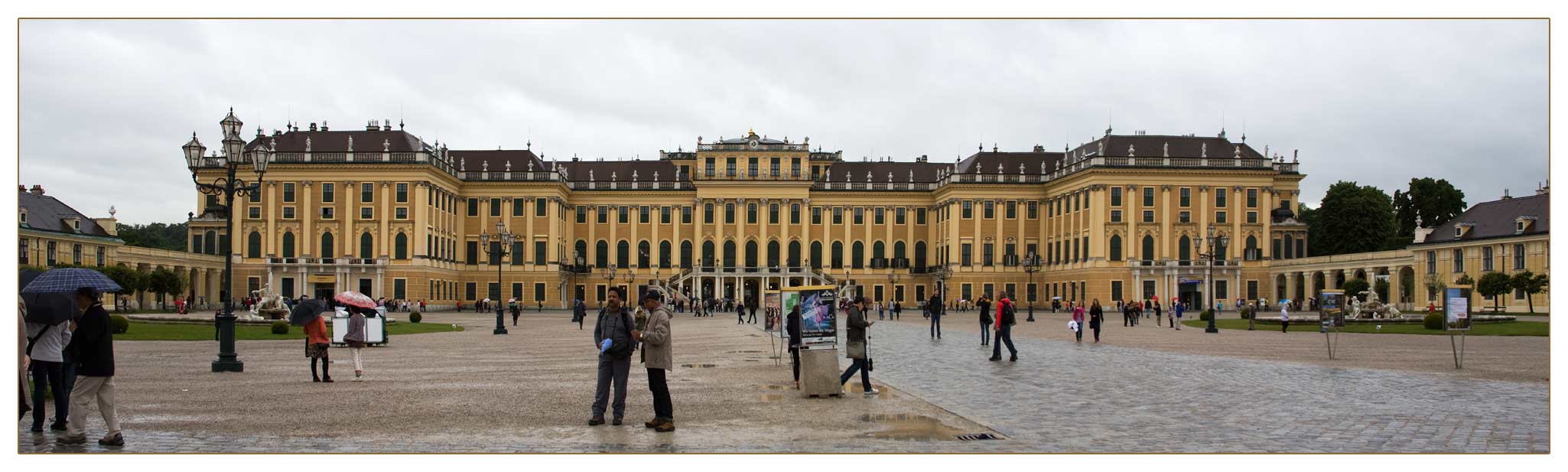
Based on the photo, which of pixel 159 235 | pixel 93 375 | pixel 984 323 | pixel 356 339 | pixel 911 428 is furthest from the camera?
pixel 159 235

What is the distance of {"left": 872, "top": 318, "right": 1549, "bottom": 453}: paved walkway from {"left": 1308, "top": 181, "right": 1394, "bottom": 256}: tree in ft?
247

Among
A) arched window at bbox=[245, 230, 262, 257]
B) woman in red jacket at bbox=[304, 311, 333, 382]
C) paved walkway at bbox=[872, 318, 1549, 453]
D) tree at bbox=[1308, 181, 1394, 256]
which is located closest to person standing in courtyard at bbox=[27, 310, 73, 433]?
woman in red jacket at bbox=[304, 311, 333, 382]

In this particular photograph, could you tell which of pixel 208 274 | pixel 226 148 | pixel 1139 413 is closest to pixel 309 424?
pixel 1139 413

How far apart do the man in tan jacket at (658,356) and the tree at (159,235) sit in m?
106

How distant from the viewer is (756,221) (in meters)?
98.4

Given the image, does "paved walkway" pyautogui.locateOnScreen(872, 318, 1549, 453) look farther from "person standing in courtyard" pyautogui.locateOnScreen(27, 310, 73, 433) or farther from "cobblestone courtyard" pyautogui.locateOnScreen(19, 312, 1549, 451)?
"person standing in courtyard" pyautogui.locateOnScreen(27, 310, 73, 433)

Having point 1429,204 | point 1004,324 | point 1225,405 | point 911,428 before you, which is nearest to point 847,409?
point 911,428

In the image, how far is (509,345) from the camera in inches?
1319

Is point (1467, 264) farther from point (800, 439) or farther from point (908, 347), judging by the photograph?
point (800, 439)

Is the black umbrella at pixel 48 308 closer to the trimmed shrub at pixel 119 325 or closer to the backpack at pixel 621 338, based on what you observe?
the backpack at pixel 621 338

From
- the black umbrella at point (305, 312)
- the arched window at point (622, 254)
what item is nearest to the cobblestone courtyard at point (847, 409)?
the black umbrella at point (305, 312)

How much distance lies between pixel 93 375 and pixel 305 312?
7854mm

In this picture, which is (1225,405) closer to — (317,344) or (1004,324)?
(1004,324)

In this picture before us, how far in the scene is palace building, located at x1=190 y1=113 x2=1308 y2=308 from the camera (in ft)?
275
